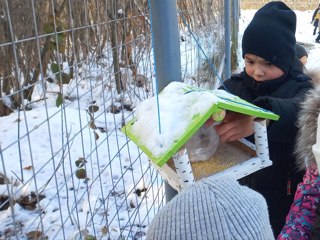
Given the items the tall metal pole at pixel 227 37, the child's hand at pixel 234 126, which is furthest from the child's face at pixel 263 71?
the tall metal pole at pixel 227 37

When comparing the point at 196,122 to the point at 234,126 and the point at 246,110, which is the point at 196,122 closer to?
the point at 246,110

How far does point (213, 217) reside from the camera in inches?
33.4

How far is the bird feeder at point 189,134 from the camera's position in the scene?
1168mm

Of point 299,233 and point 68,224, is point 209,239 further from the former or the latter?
point 68,224

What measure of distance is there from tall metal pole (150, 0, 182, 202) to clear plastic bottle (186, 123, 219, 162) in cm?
22

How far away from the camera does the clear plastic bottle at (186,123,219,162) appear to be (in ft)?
4.57

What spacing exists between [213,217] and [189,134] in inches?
13.7

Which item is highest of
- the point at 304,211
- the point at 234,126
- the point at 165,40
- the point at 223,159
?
the point at 165,40

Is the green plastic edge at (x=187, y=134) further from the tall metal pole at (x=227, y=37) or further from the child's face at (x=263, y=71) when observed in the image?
the tall metal pole at (x=227, y=37)

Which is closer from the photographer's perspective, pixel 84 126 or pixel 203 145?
pixel 203 145

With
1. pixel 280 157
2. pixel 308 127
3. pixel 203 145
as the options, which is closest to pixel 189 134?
pixel 203 145

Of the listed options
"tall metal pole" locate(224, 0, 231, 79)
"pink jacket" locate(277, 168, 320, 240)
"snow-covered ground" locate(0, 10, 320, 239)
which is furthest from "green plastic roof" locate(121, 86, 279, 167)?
"tall metal pole" locate(224, 0, 231, 79)

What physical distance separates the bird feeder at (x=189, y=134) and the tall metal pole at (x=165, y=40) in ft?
0.27

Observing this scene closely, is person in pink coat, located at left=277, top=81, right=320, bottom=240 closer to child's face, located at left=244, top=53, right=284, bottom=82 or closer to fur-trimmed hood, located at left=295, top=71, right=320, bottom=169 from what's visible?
fur-trimmed hood, located at left=295, top=71, right=320, bottom=169
